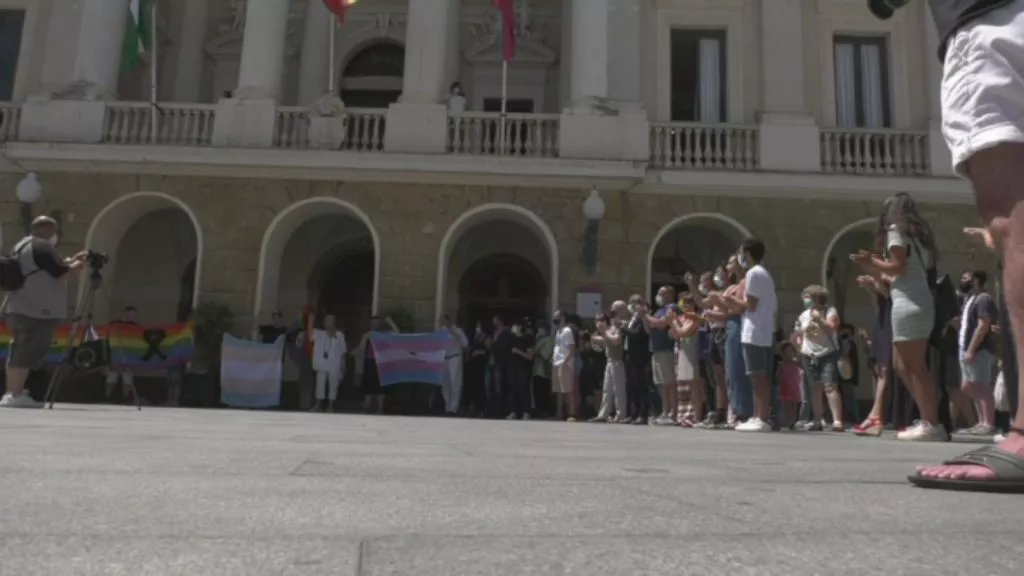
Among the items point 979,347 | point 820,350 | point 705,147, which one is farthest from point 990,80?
point 705,147

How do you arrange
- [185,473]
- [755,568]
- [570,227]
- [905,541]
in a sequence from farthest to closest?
[570,227] → [185,473] → [905,541] → [755,568]

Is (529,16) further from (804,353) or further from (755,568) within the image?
(755,568)

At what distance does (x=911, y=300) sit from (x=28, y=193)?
14445 mm

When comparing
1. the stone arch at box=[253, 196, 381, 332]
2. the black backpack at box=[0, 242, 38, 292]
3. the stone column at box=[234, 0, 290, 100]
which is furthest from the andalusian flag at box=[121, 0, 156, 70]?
the black backpack at box=[0, 242, 38, 292]

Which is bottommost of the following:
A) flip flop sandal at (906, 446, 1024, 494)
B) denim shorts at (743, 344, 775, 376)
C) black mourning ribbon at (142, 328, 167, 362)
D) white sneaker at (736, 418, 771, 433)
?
flip flop sandal at (906, 446, 1024, 494)

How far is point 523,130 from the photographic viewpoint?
1625cm

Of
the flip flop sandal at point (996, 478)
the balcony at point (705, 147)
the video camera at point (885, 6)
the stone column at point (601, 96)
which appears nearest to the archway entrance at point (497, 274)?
the stone column at point (601, 96)

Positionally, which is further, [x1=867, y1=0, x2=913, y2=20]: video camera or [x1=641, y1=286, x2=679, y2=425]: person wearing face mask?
[x1=641, y1=286, x2=679, y2=425]: person wearing face mask

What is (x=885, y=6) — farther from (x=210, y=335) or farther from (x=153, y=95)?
(x=153, y=95)

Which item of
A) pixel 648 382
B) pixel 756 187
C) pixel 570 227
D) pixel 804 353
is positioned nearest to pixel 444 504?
pixel 804 353

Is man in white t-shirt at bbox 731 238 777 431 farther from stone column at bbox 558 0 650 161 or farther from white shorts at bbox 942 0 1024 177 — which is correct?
stone column at bbox 558 0 650 161

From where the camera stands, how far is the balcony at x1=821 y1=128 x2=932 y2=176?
617 inches

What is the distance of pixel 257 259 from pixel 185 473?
525 inches

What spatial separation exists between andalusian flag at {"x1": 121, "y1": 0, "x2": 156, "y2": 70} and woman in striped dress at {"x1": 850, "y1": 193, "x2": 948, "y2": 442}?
555 inches
